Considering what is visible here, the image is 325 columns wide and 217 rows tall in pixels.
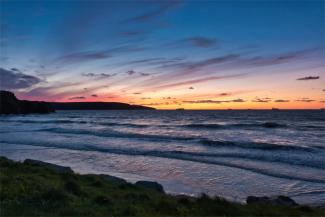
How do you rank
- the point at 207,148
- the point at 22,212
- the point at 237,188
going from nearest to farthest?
the point at 22,212 → the point at 237,188 → the point at 207,148

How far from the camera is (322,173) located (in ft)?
63.3

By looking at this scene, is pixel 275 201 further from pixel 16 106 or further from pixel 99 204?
pixel 16 106

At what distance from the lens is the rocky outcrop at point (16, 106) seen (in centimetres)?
14562

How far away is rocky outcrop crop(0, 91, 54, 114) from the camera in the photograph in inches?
5733

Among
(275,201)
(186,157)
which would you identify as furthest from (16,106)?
(275,201)

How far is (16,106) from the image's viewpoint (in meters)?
152

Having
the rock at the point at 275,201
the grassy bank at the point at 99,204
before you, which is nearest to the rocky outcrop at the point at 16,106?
the grassy bank at the point at 99,204

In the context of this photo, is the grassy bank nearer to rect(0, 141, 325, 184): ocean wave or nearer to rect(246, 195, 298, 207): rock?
rect(246, 195, 298, 207): rock

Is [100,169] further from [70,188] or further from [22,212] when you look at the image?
[22,212]

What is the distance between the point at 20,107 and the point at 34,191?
159 m

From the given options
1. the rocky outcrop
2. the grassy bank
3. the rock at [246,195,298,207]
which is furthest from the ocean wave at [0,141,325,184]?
the rocky outcrop

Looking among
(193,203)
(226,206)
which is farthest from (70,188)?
(226,206)

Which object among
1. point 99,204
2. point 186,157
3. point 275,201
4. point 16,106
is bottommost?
point 186,157

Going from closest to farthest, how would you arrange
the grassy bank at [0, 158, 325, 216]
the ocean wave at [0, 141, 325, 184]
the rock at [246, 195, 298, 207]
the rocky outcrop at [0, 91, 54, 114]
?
the grassy bank at [0, 158, 325, 216], the rock at [246, 195, 298, 207], the ocean wave at [0, 141, 325, 184], the rocky outcrop at [0, 91, 54, 114]
